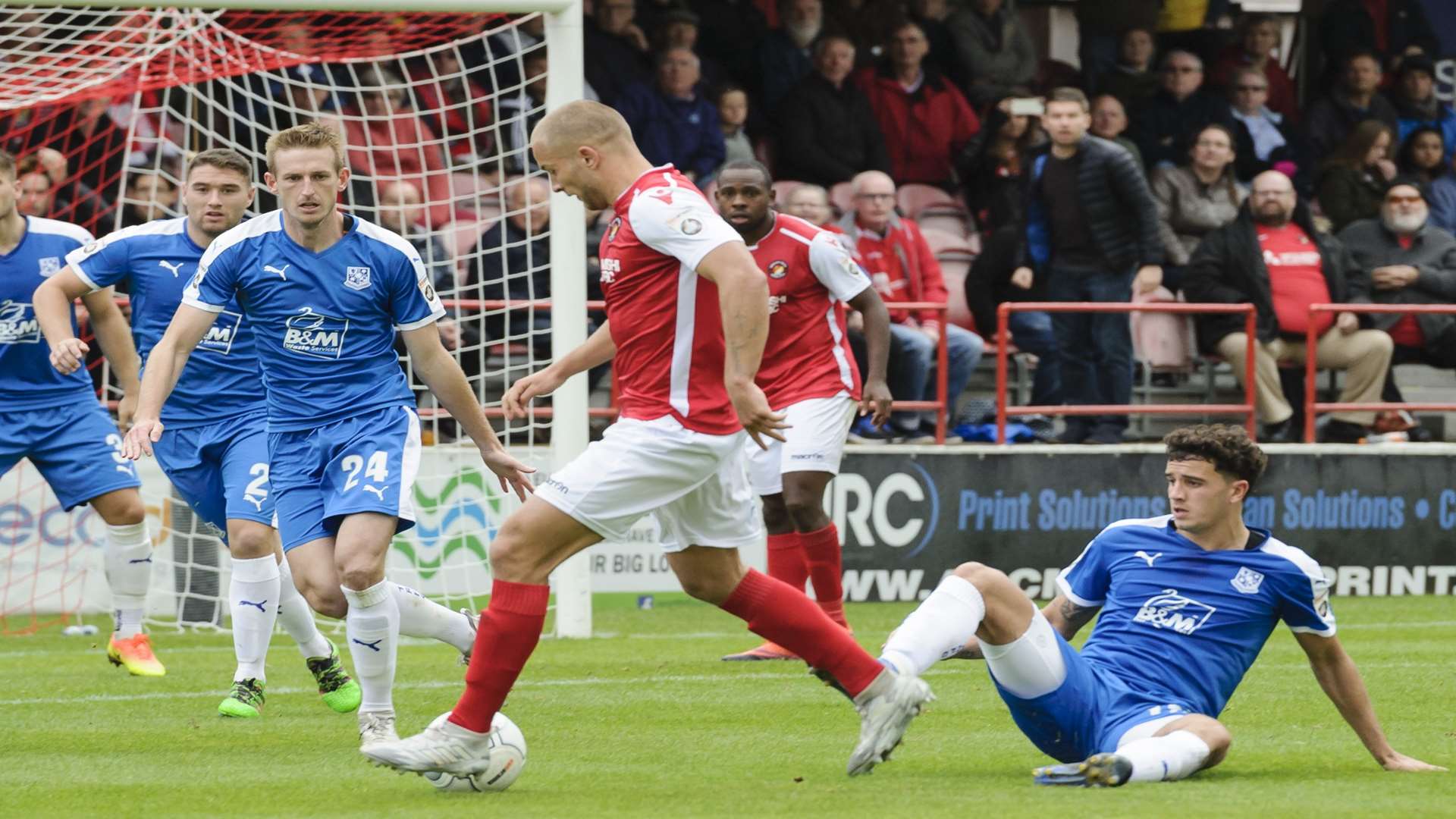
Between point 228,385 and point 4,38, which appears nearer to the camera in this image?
point 228,385

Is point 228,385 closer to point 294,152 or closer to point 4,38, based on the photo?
point 294,152

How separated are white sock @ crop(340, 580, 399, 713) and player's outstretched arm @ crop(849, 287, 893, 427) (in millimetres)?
3387

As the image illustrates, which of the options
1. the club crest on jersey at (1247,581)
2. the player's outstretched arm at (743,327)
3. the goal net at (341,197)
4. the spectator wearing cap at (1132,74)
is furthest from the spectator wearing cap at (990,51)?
the player's outstretched arm at (743,327)

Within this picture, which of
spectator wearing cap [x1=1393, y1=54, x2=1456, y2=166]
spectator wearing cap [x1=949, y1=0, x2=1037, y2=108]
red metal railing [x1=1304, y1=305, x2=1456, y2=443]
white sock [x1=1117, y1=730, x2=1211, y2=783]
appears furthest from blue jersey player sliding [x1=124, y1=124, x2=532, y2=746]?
spectator wearing cap [x1=1393, y1=54, x2=1456, y2=166]

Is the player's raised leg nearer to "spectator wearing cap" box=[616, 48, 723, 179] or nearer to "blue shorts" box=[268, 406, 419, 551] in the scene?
"blue shorts" box=[268, 406, 419, 551]

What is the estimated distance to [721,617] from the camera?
11953 mm

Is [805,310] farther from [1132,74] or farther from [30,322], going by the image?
[1132,74]

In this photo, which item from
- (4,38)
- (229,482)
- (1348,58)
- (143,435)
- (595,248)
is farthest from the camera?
(1348,58)

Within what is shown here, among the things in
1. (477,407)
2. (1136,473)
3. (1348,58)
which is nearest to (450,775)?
(477,407)

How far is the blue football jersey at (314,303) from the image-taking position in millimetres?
6676

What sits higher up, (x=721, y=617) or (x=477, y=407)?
(x=477, y=407)

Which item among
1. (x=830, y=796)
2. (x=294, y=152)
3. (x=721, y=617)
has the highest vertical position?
(x=294, y=152)

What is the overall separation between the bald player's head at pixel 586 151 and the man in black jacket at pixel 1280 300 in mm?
8428

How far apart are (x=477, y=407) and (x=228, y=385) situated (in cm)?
193
